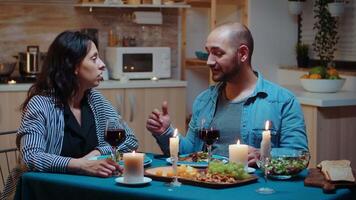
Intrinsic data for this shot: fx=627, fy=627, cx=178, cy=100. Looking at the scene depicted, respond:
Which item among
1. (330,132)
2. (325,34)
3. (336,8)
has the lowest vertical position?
(330,132)

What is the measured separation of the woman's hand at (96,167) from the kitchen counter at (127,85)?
236 centimetres

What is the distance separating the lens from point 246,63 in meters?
2.87

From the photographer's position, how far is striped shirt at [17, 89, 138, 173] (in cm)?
241

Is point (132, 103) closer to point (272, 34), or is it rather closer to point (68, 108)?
point (272, 34)

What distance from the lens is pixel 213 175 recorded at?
7.07 ft

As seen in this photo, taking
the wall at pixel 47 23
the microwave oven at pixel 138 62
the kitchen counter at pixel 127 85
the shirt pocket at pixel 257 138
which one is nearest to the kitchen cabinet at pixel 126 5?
the wall at pixel 47 23

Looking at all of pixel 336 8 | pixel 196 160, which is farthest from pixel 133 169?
pixel 336 8

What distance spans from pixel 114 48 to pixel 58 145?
8.23 feet

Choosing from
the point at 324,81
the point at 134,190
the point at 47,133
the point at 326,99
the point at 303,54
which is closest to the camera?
the point at 134,190

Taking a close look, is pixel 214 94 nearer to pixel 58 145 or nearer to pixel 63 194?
pixel 58 145

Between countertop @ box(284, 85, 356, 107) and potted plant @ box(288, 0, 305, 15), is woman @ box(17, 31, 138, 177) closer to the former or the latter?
countertop @ box(284, 85, 356, 107)

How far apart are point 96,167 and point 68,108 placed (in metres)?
0.57

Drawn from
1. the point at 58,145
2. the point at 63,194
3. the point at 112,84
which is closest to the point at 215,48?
the point at 58,145

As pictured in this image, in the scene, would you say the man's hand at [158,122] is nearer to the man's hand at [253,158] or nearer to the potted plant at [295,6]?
the man's hand at [253,158]
